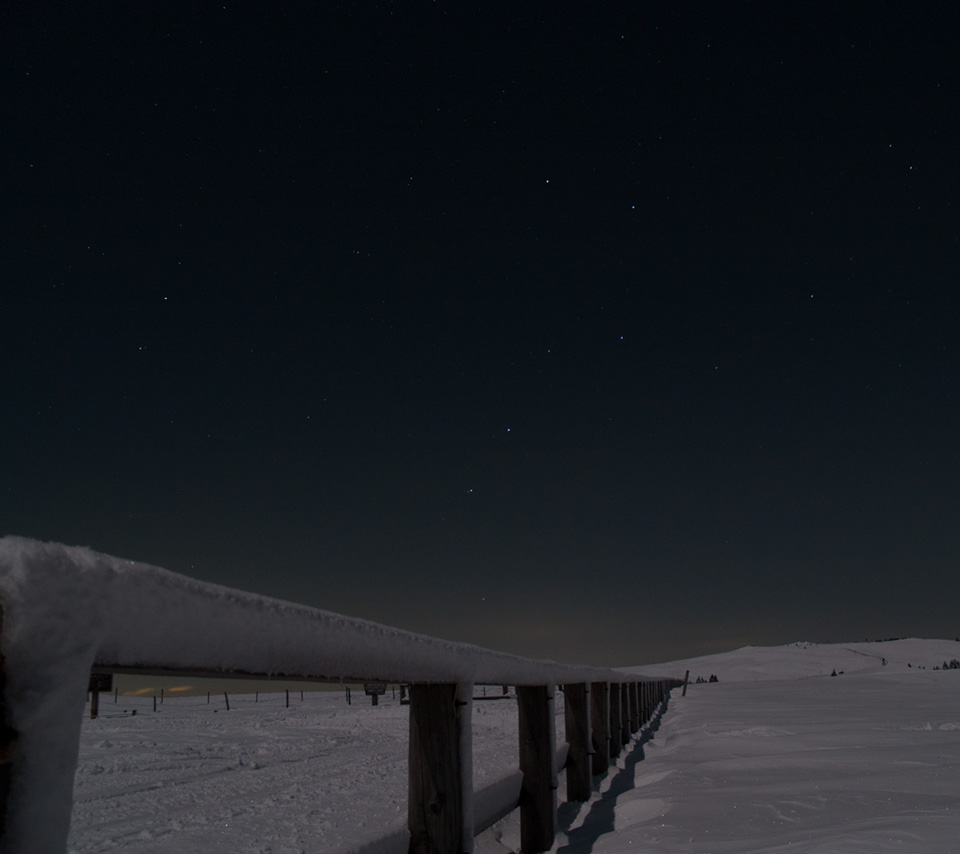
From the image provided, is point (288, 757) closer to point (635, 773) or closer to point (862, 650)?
point (635, 773)

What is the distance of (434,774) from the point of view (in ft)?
6.11

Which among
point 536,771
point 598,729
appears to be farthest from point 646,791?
point 536,771

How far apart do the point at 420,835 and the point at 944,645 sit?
241 ft

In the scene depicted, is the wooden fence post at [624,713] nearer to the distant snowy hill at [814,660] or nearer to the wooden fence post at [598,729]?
the wooden fence post at [598,729]

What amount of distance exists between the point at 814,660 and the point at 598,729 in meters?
58.1

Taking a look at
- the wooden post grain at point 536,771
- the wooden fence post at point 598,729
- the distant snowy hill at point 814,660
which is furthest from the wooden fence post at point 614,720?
the distant snowy hill at point 814,660

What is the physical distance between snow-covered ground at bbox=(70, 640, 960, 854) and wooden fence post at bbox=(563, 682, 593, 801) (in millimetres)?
117

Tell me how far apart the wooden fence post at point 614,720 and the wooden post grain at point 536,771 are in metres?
3.52

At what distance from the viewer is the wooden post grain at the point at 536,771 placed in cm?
308

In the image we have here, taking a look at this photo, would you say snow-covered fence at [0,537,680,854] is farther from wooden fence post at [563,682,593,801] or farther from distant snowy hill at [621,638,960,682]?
distant snowy hill at [621,638,960,682]

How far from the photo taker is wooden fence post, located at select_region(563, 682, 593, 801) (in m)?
4.42

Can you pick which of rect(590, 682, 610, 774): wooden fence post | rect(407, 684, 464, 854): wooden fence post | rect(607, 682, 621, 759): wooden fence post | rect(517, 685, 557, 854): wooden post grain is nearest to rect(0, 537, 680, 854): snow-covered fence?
rect(407, 684, 464, 854): wooden fence post

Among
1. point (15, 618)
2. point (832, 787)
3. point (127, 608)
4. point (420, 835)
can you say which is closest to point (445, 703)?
point (420, 835)

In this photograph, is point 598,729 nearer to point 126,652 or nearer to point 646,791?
point 646,791
